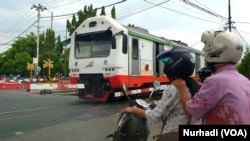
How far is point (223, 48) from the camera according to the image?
2.57 metres

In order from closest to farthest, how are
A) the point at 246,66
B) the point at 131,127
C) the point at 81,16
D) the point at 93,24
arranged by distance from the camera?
the point at 131,127, the point at 93,24, the point at 246,66, the point at 81,16

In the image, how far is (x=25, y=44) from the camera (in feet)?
237

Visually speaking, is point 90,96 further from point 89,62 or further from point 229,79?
point 229,79

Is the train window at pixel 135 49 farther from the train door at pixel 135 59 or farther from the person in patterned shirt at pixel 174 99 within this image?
the person in patterned shirt at pixel 174 99

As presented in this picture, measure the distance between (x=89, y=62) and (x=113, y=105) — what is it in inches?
78.0

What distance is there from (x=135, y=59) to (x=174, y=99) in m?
11.7

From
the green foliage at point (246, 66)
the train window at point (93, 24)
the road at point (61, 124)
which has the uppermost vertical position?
the train window at point (93, 24)

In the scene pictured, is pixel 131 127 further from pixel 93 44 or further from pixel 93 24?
pixel 93 24

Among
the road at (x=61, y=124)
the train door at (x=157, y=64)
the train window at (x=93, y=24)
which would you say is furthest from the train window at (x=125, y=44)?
the train door at (x=157, y=64)

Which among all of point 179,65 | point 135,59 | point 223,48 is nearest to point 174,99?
point 179,65

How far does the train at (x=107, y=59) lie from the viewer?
1377 centimetres

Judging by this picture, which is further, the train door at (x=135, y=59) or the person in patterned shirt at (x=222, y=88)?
the train door at (x=135, y=59)

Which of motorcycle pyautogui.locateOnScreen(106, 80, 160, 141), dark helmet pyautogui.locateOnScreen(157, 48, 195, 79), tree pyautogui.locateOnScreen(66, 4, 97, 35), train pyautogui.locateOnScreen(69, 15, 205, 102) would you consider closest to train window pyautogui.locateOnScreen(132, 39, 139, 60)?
train pyautogui.locateOnScreen(69, 15, 205, 102)

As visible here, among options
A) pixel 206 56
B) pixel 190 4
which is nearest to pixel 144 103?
pixel 206 56
